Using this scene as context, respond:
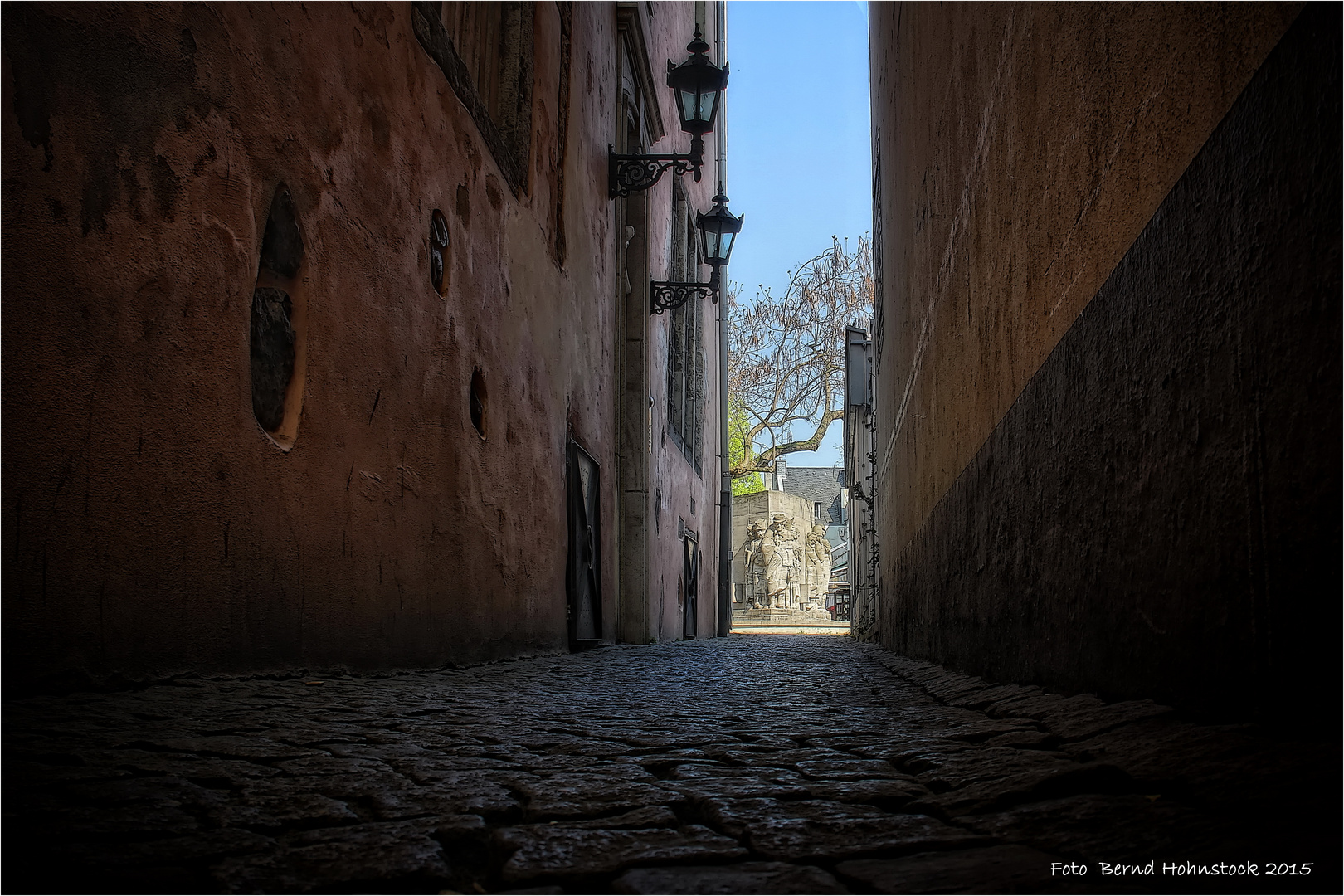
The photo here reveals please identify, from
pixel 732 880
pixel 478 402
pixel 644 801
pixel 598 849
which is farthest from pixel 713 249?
pixel 732 880

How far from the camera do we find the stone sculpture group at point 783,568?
3478 cm

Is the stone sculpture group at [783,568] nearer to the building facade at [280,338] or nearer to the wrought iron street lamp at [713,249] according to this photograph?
the wrought iron street lamp at [713,249]

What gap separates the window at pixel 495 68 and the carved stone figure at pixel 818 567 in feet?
101

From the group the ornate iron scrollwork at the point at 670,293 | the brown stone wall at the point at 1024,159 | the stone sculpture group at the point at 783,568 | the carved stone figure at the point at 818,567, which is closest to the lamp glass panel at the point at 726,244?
the ornate iron scrollwork at the point at 670,293

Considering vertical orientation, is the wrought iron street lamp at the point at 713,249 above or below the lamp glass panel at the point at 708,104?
below

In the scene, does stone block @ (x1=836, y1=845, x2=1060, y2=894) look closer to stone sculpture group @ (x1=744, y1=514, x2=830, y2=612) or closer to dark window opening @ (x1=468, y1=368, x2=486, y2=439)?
dark window opening @ (x1=468, y1=368, x2=486, y2=439)

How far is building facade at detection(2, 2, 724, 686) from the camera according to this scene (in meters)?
2.29

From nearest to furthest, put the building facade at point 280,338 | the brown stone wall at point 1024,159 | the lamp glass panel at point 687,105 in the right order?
the brown stone wall at point 1024,159 < the building facade at point 280,338 < the lamp glass panel at point 687,105

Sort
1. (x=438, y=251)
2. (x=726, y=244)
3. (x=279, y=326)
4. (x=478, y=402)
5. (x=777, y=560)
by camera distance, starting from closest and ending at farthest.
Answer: (x=279, y=326) < (x=438, y=251) < (x=478, y=402) < (x=726, y=244) < (x=777, y=560)

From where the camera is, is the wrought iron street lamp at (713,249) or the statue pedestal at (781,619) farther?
the statue pedestal at (781,619)

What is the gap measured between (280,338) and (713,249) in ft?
26.2

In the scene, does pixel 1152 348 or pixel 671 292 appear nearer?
pixel 1152 348

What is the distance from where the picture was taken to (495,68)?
6.00 m

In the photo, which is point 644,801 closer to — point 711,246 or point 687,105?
point 687,105
